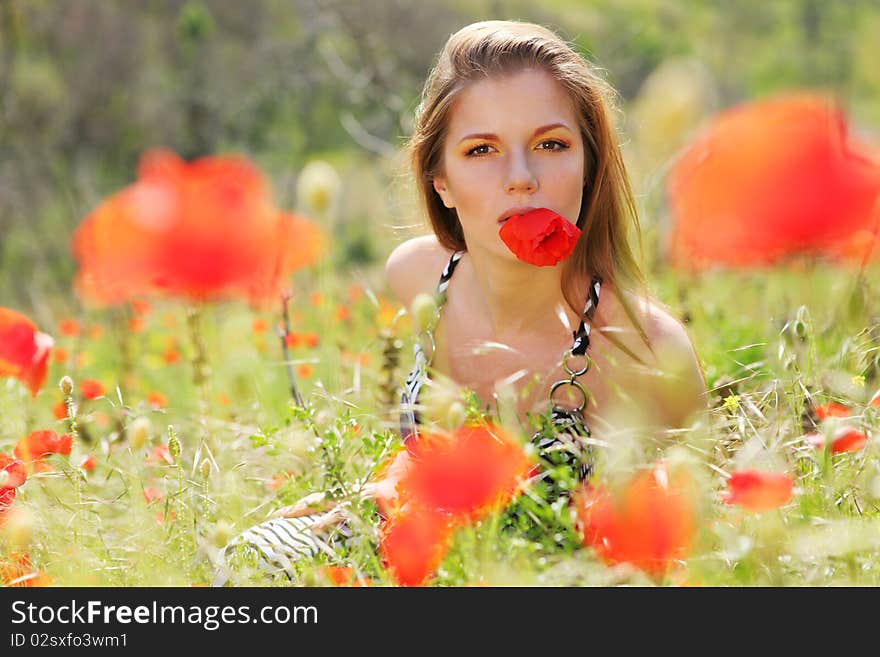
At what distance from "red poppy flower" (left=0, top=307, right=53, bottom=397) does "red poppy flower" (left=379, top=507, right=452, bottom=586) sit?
0.42 meters

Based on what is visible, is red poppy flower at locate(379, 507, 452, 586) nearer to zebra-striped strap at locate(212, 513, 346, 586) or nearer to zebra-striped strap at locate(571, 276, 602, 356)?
zebra-striped strap at locate(212, 513, 346, 586)

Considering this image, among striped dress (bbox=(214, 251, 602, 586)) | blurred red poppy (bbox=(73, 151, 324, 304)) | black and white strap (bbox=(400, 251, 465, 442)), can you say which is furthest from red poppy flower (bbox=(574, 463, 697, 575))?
black and white strap (bbox=(400, 251, 465, 442))

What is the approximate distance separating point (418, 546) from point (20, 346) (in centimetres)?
48

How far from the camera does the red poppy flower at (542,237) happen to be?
939 mm

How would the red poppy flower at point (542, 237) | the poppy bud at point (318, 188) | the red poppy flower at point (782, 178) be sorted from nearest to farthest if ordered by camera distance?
the red poppy flower at point (782, 178) → the poppy bud at point (318, 188) → the red poppy flower at point (542, 237)

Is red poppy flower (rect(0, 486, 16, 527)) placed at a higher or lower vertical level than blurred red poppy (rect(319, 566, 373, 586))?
higher

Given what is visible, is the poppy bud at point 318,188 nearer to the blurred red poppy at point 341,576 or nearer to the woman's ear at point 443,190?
the blurred red poppy at point 341,576

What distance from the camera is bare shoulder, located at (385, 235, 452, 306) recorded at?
1613mm

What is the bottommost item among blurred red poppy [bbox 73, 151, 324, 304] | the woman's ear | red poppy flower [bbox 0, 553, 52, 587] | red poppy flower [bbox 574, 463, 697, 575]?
red poppy flower [bbox 574, 463, 697, 575]

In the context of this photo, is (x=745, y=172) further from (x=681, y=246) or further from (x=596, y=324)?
(x=596, y=324)

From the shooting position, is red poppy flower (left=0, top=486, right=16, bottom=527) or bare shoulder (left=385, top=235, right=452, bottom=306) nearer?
red poppy flower (left=0, top=486, right=16, bottom=527)

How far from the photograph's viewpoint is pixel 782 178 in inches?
21.2

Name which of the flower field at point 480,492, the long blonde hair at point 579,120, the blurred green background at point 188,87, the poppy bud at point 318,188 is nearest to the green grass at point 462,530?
the flower field at point 480,492
